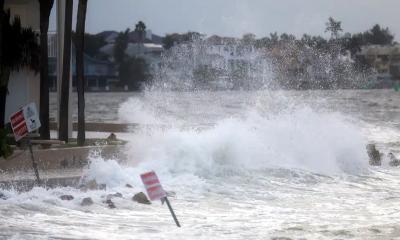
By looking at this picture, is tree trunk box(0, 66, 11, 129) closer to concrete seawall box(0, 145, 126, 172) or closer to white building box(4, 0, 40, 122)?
white building box(4, 0, 40, 122)

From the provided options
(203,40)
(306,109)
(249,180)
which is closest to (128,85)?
(203,40)

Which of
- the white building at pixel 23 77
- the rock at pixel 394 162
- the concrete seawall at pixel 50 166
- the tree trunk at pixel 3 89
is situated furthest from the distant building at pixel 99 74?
the concrete seawall at pixel 50 166

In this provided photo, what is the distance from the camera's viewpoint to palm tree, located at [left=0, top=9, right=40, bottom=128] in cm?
2442

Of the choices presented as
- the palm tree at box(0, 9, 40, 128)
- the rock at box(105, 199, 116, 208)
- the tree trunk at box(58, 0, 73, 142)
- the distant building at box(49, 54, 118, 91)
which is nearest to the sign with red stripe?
the rock at box(105, 199, 116, 208)

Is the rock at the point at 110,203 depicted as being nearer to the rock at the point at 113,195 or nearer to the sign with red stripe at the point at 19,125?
the rock at the point at 113,195

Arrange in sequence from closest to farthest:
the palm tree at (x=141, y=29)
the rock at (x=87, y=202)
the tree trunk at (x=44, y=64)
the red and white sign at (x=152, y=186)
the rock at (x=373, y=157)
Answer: the red and white sign at (x=152, y=186) → the rock at (x=87, y=202) → the tree trunk at (x=44, y=64) → the rock at (x=373, y=157) → the palm tree at (x=141, y=29)

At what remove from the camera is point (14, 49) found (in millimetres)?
25234

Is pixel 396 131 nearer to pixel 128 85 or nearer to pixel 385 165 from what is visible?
pixel 385 165

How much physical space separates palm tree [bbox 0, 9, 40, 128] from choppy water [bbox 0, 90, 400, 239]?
12.0ft

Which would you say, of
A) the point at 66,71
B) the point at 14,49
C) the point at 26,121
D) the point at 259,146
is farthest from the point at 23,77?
the point at 26,121

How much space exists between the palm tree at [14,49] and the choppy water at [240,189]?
364 cm

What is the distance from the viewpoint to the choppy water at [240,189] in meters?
14.8

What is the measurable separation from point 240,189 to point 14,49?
810cm

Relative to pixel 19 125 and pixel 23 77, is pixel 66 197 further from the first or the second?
pixel 23 77
